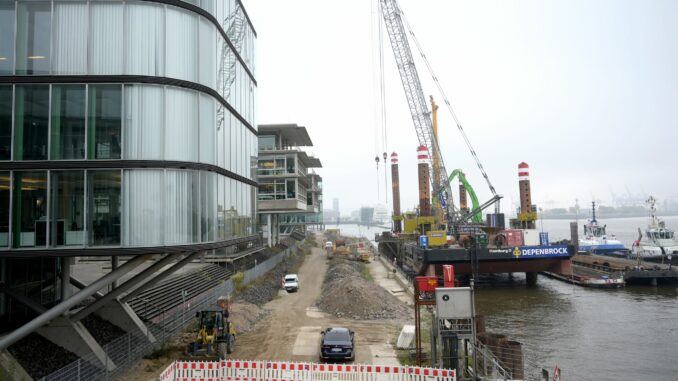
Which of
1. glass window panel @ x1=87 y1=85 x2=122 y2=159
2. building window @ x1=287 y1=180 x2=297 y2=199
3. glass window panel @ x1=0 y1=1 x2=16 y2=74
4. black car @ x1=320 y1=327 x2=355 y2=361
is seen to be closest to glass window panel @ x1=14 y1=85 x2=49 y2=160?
glass window panel @ x1=0 y1=1 x2=16 y2=74

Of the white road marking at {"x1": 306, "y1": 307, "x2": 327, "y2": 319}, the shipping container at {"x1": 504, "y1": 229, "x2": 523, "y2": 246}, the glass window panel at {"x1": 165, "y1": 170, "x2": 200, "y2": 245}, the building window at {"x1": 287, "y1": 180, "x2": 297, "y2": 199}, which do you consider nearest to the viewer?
the glass window panel at {"x1": 165, "y1": 170, "x2": 200, "y2": 245}

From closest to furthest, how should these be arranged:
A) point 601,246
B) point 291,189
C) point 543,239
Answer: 1. point 543,239
2. point 291,189
3. point 601,246

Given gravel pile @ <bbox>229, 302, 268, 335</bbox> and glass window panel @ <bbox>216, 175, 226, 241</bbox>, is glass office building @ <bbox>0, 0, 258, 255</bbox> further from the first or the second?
gravel pile @ <bbox>229, 302, 268, 335</bbox>

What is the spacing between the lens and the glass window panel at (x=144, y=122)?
599 inches

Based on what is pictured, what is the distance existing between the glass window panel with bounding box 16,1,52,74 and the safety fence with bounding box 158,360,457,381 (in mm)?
10930

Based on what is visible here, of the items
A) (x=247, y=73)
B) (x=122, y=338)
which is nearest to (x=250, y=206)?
(x=247, y=73)

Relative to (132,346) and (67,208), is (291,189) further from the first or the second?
(67,208)

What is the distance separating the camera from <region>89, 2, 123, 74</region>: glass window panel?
15375 millimetres

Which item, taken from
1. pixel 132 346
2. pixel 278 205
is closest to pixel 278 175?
pixel 278 205

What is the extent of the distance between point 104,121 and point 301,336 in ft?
47.4

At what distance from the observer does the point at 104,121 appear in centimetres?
1513

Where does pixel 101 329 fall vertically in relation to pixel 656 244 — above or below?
above

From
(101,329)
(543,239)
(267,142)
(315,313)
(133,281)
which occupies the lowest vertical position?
(315,313)

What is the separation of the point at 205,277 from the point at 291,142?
1556 inches
